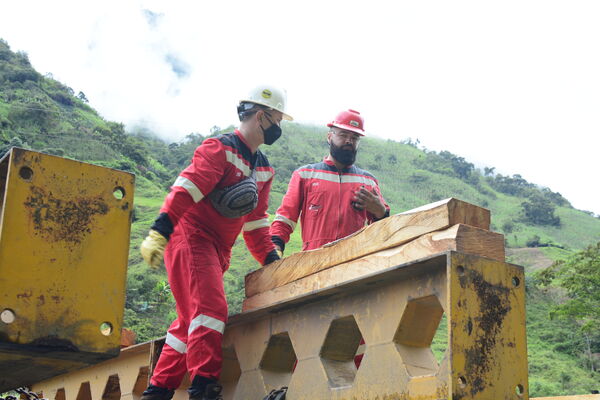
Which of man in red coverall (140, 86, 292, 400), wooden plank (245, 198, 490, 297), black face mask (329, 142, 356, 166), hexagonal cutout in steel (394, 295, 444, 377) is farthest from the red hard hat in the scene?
hexagonal cutout in steel (394, 295, 444, 377)

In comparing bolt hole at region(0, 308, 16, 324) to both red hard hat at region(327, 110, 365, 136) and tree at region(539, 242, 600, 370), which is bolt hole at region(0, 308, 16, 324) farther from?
tree at region(539, 242, 600, 370)

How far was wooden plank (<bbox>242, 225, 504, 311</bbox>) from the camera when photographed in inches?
112

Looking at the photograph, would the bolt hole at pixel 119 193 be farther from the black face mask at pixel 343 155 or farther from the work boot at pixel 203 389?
the black face mask at pixel 343 155

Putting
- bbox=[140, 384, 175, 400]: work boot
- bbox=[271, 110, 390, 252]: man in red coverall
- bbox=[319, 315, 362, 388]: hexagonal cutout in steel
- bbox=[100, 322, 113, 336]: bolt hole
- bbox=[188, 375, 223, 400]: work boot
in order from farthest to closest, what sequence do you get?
1. bbox=[271, 110, 390, 252]: man in red coverall
2. bbox=[140, 384, 175, 400]: work boot
3. bbox=[188, 375, 223, 400]: work boot
4. bbox=[319, 315, 362, 388]: hexagonal cutout in steel
5. bbox=[100, 322, 113, 336]: bolt hole

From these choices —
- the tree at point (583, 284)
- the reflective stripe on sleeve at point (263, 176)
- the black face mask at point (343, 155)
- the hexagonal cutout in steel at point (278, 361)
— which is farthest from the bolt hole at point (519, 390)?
the tree at point (583, 284)

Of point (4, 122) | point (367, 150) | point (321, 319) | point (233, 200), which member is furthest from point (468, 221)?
point (367, 150)

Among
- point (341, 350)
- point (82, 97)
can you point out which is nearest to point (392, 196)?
point (82, 97)

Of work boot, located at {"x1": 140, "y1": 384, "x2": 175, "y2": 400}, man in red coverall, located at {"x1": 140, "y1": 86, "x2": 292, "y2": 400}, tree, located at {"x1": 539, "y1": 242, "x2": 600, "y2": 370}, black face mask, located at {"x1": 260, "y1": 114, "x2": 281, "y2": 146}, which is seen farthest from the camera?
tree, located at {"x1": 539, "y1": 242, "x2": 600, "y2": 370}

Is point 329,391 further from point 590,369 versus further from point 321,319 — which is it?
point 590,369

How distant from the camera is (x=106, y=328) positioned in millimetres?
2025

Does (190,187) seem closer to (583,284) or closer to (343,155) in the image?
(343,155)

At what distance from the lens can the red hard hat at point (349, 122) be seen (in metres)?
5.98

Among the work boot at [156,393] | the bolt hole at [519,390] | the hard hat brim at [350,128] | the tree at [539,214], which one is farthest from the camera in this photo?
the tree at [539,214]

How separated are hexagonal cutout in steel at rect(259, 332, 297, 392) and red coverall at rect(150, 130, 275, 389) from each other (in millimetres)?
274
